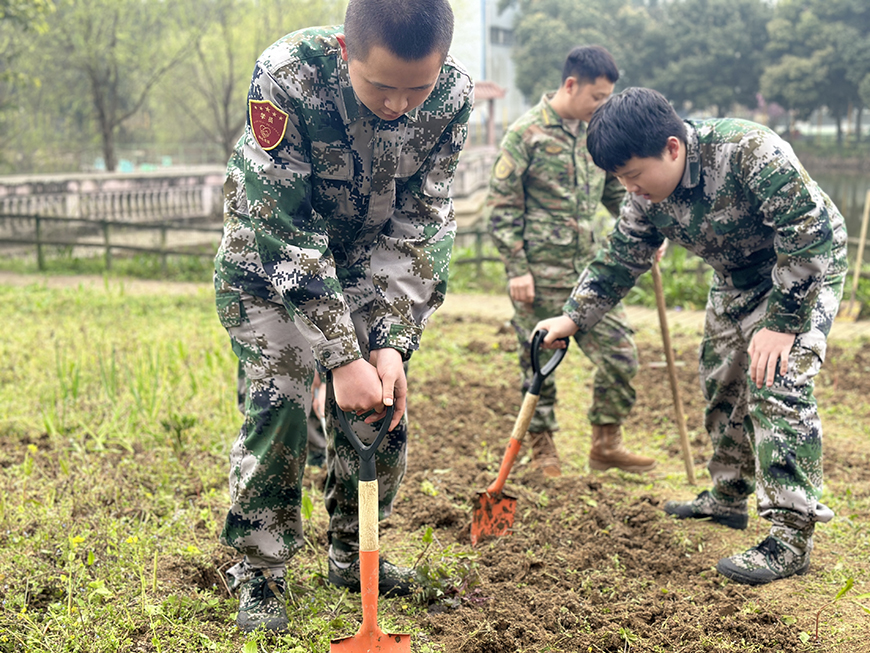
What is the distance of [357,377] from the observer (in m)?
2.06

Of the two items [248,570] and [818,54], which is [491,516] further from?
[818,54]

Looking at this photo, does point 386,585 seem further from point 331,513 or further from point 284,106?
point 284,106

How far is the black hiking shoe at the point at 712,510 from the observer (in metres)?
3.29

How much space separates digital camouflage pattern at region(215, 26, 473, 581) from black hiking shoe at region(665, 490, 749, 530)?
1.48 meters

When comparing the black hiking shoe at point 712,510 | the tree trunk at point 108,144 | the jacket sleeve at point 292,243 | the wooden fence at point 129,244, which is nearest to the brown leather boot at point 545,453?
the black hiking shoe at point 712,510

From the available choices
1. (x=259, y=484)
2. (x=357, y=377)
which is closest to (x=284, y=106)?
(x=357, y=377)

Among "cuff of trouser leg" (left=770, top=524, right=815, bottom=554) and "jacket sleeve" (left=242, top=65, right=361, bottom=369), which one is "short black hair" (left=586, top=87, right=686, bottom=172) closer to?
"jacket sleeve" (left=242, top=65, right=361, bottom=369)

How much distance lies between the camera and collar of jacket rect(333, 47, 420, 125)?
2.11m

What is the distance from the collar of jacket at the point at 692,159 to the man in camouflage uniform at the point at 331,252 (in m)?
0.93

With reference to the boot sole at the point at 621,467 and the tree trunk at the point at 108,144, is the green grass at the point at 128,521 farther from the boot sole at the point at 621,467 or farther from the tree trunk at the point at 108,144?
the tree trunk at the point at 108,144

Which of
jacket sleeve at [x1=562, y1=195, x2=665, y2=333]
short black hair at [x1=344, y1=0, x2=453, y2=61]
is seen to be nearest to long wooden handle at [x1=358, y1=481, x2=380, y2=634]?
short black hair at [x1=344, y1=0, x2=453, y2=61]

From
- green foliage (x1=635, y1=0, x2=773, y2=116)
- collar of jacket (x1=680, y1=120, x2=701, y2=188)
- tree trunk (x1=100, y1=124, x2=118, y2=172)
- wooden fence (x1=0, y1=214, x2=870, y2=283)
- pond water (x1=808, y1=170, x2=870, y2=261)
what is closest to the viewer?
collar of jacket (x1=680, y1=120, x2=701, y2=188)

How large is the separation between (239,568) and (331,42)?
160 cm

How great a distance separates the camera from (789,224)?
2580mm
